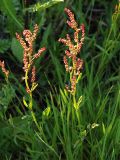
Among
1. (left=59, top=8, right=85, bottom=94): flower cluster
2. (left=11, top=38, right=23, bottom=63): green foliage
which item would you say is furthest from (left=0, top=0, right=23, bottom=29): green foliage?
(left=59, top=8, right=85, bottom=94): flower cluster

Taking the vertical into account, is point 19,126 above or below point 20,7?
below

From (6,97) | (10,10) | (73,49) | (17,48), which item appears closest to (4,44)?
(17,48)

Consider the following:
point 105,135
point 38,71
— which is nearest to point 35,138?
point 105,135

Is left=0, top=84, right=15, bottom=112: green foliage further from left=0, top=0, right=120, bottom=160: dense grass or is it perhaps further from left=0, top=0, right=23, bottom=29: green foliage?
left=0, top=0, right=23, bottom=29: green foliage

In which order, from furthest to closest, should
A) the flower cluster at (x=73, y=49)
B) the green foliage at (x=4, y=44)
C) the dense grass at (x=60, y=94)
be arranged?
the green foliage at (x=4, y=44)
the dense grass at (x=60, y=94)
the flower cluster at (x=73, y=49)

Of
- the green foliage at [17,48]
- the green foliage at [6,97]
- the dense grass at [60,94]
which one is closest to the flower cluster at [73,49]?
the dense grass at [60,94]

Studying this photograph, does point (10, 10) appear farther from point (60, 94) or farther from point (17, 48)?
point (60, 94)

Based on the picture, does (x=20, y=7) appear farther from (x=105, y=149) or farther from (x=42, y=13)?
(x=105, y=149)

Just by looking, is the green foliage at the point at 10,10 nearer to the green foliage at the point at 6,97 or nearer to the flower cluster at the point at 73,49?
the green foliage at the point at 6,97
